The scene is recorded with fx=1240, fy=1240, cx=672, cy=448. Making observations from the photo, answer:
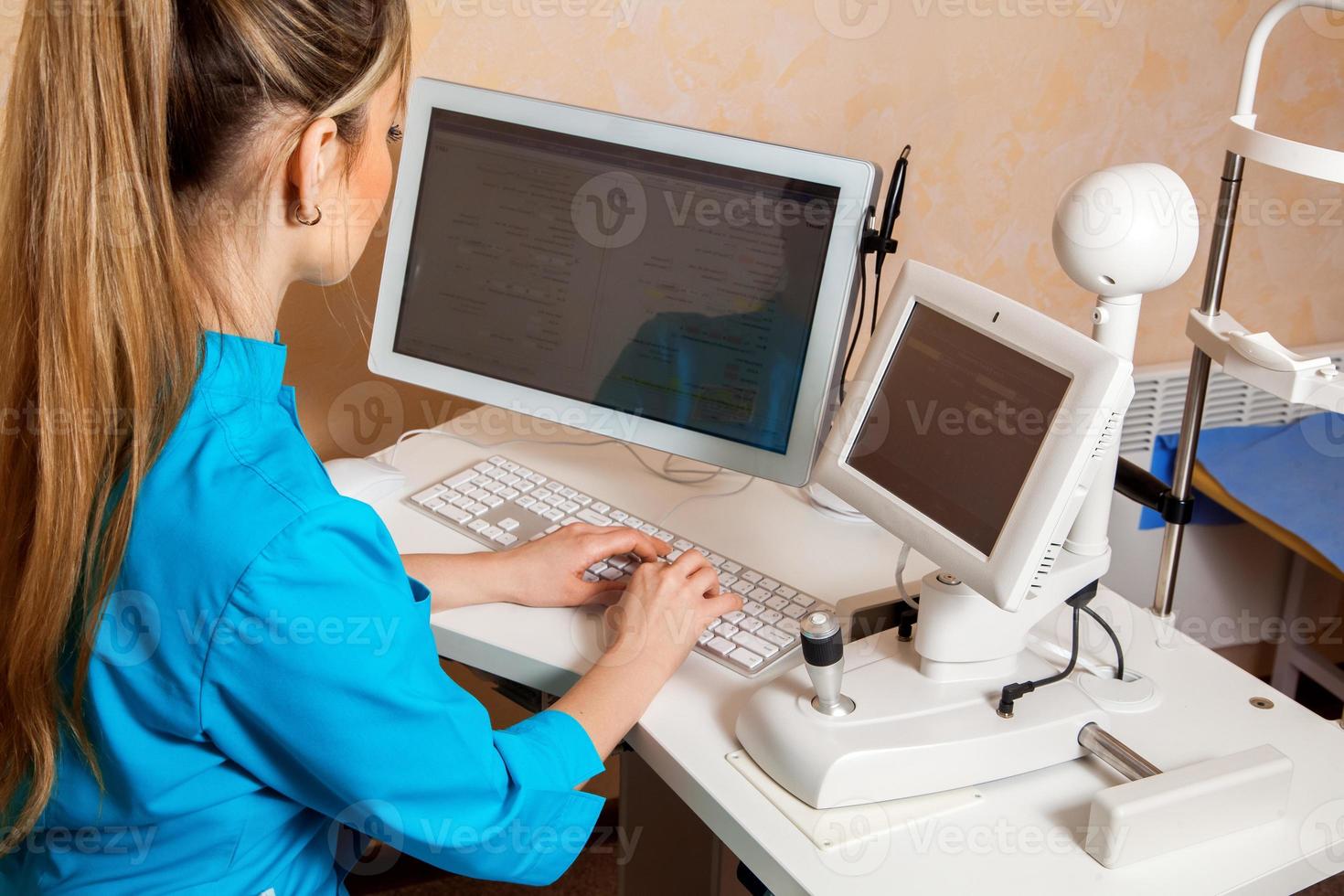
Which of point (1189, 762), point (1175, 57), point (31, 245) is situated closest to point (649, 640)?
point (1189, 762)

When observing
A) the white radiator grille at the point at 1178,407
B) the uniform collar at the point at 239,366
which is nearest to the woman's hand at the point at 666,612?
the uniform collar at the point at 239,366

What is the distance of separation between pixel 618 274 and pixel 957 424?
1.48 ft

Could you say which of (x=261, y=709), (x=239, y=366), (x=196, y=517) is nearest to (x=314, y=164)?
(x=239, y=366)

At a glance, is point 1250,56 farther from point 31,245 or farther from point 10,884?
point 10,884

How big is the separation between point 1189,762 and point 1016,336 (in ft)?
1.20

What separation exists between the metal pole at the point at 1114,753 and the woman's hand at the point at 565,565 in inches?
15.5

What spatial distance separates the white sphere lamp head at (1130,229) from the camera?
3.01 feet

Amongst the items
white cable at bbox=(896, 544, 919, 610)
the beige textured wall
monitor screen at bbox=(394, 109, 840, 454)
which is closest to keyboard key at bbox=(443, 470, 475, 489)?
monitor screen at bbox=(394, 109, 840, 454)

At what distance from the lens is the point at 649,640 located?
1.02m

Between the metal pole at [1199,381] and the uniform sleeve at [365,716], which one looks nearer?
the uniform sleeve at [365,716]

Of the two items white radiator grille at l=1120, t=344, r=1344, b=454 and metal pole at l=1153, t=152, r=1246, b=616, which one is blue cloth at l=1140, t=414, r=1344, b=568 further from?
metal pole at l=1153, t=152, r=1246, b=616

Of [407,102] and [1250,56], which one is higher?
[1250,56]

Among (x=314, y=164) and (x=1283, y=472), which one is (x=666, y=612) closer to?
(x=314, y=164)

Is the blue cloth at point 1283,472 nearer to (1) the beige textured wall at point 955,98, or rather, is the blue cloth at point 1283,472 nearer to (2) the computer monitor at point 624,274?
(1) the beige textured wall at point 955,98
